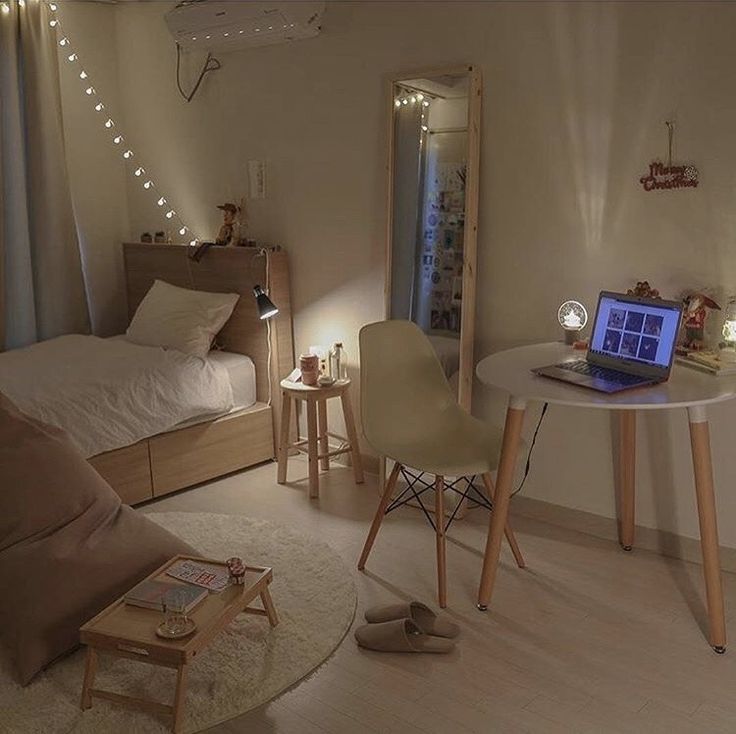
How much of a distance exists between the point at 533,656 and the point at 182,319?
2432 mm

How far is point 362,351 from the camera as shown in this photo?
9.90ft

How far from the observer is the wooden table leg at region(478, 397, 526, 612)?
8.34 ft

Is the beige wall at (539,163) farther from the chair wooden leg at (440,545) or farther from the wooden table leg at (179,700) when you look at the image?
the wooden table leg at (179,700)

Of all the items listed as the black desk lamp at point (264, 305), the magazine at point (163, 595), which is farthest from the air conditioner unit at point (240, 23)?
the magazine at point (163, 595)

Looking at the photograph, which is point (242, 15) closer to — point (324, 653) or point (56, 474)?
point (56, 474)

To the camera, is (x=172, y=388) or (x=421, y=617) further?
(x=172, y=388)

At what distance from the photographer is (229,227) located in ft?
14.1

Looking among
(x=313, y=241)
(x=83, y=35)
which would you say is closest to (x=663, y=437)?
(x=313, y=241)

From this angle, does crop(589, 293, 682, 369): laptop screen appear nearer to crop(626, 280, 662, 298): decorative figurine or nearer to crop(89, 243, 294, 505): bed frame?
crop(626, 280, 662, 298): decorative figurine

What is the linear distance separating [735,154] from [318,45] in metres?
2.01

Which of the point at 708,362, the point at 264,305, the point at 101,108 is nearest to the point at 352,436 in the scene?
the point at 264,305

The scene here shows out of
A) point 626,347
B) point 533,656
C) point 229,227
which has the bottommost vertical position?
point 533,656

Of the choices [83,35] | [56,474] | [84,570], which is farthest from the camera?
[83,35]

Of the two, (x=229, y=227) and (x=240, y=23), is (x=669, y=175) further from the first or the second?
(x=229, y=227)
